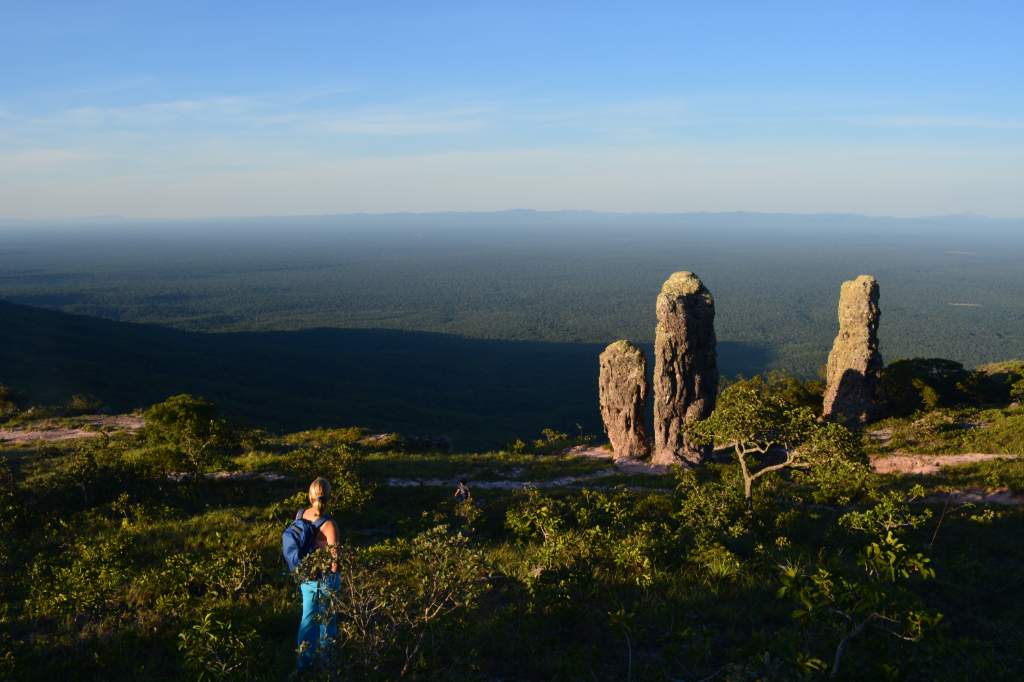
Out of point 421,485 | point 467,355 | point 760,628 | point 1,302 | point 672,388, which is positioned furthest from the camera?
point 467,355

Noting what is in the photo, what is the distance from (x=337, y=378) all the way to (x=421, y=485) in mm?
65441

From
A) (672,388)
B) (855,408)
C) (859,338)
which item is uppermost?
(859,338)

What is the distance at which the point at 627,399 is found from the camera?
2686 cm

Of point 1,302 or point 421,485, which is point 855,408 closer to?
point 421,485

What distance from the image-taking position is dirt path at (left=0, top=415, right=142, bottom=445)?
84.7ft

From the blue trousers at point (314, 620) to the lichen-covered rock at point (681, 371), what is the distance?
69.4ft

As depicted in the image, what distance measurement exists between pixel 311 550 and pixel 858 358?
96.0 ft

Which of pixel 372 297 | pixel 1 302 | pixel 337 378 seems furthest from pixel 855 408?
pixel 372 297

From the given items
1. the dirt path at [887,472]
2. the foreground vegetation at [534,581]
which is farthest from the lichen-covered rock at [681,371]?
the foreground vegetation at [534,581]

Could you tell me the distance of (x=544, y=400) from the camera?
79.4 m

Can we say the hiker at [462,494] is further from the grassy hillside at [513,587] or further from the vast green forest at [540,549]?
the grassy hillside at [513,587]

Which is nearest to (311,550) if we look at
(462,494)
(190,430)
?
(462,494)

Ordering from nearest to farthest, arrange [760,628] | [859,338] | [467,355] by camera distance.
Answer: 1. [760,628]
2. [859,338]
3. [467,355]

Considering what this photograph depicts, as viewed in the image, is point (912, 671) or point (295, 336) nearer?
point (912, 671)
